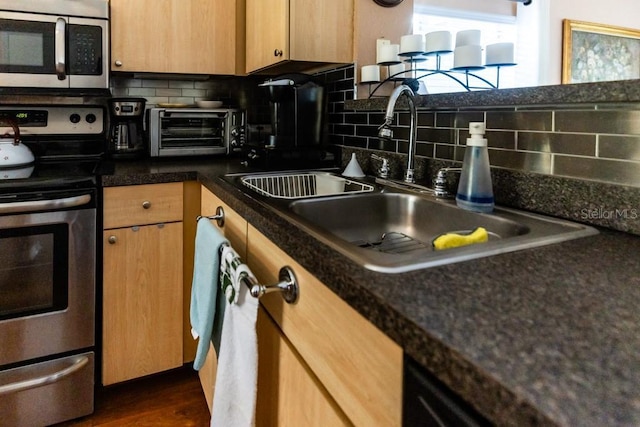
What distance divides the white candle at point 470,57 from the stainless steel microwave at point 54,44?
147 cm

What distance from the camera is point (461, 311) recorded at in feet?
1.69

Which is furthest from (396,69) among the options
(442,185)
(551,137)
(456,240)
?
(456,240)

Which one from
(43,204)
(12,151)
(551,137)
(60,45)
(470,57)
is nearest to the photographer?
(551,137)

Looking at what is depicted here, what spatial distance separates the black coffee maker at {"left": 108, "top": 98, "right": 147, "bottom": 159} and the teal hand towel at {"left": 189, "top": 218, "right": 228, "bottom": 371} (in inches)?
39.9

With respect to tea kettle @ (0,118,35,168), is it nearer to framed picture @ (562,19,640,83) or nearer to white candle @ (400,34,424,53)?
white candle @ (400,34,424,53)

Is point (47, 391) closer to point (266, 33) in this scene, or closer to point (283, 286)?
point (283, 286)

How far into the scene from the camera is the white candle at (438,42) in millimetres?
1774

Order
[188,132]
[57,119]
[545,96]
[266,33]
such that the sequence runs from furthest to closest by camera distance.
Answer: [188,132] → [57,119] → [266,33] → [545,96]

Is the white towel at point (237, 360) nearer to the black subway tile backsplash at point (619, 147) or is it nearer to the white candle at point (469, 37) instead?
the black subway tile backsplash at point (619, 147)

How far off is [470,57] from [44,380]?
74.4 inches

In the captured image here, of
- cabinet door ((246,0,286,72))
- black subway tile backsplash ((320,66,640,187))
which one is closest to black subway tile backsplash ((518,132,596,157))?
black subway tile backsplash ((320,66,640,187))

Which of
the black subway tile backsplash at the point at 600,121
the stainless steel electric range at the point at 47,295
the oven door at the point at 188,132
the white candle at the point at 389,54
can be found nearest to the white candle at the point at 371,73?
the white candle at the point at 389,54

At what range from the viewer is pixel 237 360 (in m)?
1.01

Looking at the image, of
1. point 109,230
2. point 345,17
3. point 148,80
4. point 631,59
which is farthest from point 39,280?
point 631,59
